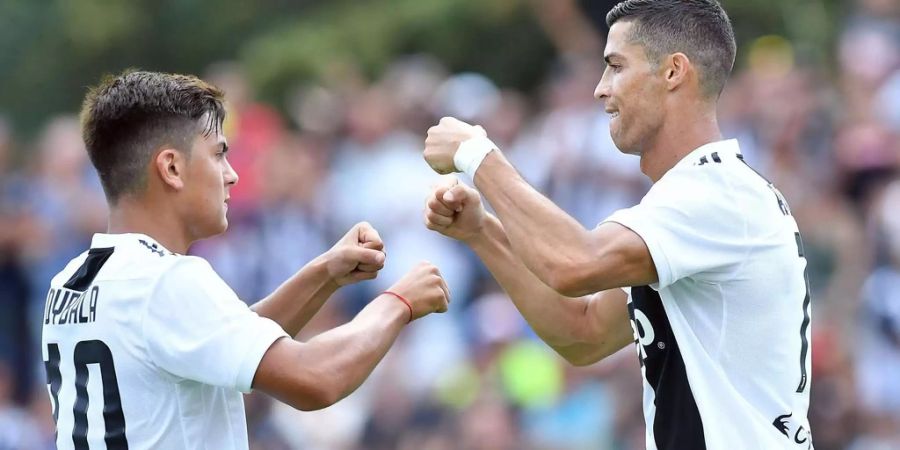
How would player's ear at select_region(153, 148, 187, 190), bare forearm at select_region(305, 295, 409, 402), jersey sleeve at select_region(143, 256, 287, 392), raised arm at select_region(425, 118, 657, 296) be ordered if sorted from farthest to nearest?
player's ear at select_region(153, 148, 187, 190)
raised arm at select_region(425, 118, 657, 296)
bare forearm at select_region(305, 295, 409, 402)
jersey sleeve at select_region(143, 256, 287, 392)

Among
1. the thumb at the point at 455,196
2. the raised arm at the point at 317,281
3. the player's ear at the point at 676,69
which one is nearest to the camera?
the player's ear at the point at 676,69

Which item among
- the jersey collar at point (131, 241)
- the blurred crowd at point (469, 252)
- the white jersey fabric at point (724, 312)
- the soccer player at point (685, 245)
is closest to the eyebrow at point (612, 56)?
the soccer player at point (685, 245)

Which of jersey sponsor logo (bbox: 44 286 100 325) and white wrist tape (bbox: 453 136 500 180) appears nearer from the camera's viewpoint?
jersey sponsor logo (bbox: 44 286 100 325)

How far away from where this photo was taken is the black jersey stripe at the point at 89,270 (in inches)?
182

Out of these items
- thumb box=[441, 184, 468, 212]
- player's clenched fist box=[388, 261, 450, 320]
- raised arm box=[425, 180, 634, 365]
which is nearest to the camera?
player's clenched fist box=[388, 261, 450, 320]

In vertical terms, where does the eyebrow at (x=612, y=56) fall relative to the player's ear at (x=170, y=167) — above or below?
above

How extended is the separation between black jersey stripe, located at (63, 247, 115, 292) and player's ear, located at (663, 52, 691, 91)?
2.00 m

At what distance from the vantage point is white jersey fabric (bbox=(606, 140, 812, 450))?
4.68 m

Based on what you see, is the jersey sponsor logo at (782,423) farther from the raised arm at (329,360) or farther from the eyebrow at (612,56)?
the eyebrow at (612,56)

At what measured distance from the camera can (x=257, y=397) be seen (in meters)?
10.4

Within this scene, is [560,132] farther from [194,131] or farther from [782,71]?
[194,131]

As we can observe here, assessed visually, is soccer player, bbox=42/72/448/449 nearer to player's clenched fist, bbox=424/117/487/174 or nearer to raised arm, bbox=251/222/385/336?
raised arm, bbox=251/222/385/336

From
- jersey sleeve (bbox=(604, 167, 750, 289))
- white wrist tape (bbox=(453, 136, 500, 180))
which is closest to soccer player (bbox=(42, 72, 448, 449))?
white wrist tape (bbox=(453, 136, 500, 180))

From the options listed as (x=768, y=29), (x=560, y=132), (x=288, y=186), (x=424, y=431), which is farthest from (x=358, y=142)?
(x=768, y=29)
